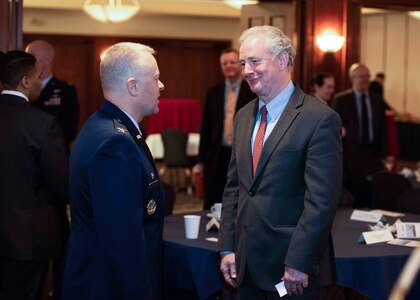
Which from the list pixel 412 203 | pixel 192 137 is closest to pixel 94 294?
pixel 412 203

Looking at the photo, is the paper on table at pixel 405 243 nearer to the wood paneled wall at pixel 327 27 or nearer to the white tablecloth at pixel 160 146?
the wood paneled wall at pixel 327 27

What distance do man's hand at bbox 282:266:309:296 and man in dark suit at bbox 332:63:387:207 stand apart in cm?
498

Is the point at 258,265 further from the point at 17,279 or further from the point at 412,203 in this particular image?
the point at 412,203

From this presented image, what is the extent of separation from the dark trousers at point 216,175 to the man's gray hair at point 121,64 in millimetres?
3864

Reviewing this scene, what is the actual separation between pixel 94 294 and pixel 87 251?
153mm

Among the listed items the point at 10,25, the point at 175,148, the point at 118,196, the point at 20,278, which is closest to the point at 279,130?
the point at 118,196

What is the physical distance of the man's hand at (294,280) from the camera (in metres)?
2.76

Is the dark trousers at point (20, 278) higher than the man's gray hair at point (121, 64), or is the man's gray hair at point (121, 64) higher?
the man's gray hair at point (121, 64)

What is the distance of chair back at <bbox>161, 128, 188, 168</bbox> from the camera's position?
432 inches

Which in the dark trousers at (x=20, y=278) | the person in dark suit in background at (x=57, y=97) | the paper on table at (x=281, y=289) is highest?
the person in dark suit in background at (x=57, y=97)

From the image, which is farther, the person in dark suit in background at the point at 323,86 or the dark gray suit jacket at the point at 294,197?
the person in dark suit in background at the point at 323,86

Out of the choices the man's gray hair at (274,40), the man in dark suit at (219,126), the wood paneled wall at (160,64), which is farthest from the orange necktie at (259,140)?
the wood paneled wall at (160,64)

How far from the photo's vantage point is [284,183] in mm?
2820

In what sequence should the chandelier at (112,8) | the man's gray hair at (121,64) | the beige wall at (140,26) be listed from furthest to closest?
the beige wall at (140,26) < the chandelier at (112,8) < the man's gray hair at (121,64)
